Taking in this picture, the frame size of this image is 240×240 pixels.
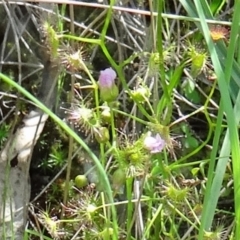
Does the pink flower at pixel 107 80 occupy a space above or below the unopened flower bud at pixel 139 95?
above

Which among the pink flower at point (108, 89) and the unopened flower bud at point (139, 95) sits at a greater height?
the pink flower at point (108, 89)

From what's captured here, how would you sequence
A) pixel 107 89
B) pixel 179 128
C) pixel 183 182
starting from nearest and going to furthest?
pixel 107 89 < pixel 183 182 < pixel 179 128

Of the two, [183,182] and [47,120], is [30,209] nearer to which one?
[47,120]

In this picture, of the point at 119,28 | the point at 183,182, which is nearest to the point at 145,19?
the point at 119,28

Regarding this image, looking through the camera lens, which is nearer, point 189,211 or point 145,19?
point 189,211
